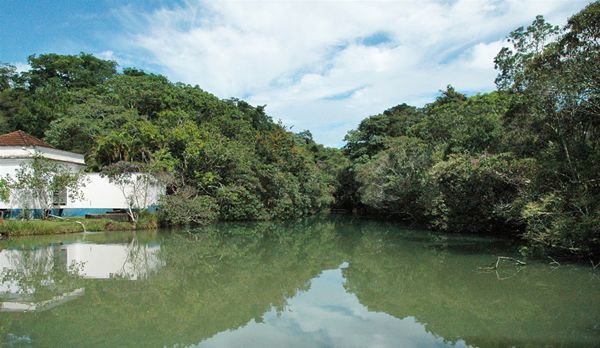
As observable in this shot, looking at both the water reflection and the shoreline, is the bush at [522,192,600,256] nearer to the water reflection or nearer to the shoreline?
the water reflection

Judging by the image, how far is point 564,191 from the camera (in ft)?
36.3

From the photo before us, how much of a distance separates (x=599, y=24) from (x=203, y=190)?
1747cm

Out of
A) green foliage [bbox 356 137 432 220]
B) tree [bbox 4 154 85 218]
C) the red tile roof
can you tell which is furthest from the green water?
green foliage [bbox 356 137 432 220]

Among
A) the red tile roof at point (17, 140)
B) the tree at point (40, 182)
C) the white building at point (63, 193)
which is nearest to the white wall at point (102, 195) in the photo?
the white building at point (63, 193)

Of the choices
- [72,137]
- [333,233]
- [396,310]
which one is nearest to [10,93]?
[72,137]

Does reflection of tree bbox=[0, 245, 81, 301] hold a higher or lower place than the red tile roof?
lower

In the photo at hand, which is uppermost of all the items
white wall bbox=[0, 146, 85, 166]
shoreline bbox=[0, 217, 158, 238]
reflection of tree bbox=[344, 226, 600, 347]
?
white wall bbox=[0, 146, 85, 166]

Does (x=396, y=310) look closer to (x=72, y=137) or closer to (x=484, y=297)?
(x=484, y=297)

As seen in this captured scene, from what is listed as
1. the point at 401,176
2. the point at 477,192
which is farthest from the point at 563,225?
the point at 401,176

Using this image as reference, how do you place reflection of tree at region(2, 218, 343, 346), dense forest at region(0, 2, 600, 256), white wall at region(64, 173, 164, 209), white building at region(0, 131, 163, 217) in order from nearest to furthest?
1. reflection of tree at region(2, 218, 343, 346)
2. dense forest at region(0, 2, 600, 256)
3. white building at region(0, 131, 163, 217)
4. white wall at region(64, 173, 164, 209)

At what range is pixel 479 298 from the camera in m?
8.09

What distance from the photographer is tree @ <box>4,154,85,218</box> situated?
1781 cm

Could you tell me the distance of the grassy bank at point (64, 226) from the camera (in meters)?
15.7

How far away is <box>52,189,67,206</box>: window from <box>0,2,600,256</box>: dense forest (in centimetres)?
298
